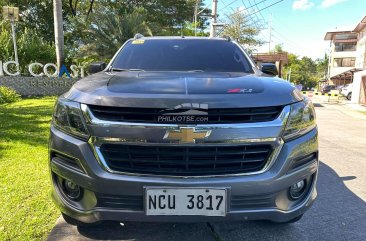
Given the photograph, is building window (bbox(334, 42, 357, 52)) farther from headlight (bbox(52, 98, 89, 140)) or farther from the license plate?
headlight (bbox(52, 98, 89, 140))

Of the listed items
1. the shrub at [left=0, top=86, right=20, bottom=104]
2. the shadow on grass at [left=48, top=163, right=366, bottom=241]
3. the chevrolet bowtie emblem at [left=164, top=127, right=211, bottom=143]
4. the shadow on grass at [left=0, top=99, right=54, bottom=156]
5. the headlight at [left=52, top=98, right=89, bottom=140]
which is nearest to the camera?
the chevrolet bowtie emblem at [left=164, top=127, right=211, bottom=143]

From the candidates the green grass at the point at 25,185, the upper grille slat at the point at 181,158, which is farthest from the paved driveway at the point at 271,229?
the upper grille slat at the point at 181,158

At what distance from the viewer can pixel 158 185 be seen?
6.45 ft

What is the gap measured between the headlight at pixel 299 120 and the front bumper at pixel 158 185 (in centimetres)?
5

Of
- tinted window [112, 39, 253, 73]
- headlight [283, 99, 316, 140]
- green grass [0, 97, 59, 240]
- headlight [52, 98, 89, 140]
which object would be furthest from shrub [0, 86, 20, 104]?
headlight [283, 99, 316, 140]

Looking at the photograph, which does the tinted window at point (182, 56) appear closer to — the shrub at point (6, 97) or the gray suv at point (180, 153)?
the gray suv at point (180, 153)

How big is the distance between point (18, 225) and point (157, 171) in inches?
58.6

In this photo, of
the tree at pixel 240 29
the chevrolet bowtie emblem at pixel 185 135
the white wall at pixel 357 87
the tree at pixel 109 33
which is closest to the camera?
the chevrolet bowtie emblem at pixel 185 135

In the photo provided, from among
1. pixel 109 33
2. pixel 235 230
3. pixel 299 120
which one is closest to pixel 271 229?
pixel 235 230

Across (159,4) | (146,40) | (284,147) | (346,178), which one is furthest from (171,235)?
(159,4)

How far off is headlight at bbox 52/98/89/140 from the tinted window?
117 centimetres

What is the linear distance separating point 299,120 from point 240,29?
1583 inches

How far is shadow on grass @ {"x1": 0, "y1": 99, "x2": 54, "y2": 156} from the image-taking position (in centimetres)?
535

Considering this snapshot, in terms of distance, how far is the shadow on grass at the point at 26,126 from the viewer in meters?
5.35
